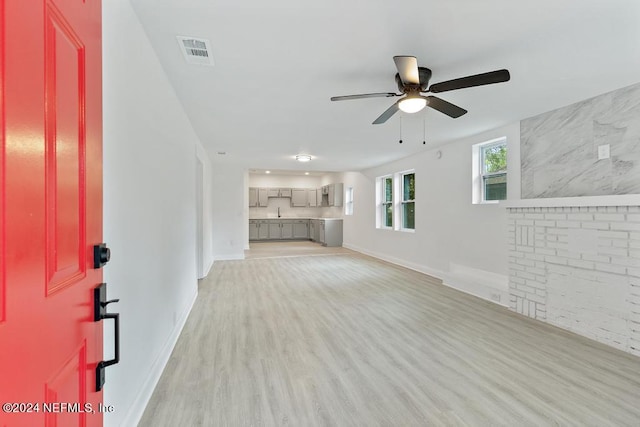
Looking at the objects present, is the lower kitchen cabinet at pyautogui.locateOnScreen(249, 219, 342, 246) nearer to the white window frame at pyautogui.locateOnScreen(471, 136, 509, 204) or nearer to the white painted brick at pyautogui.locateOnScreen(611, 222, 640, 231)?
the white window frame at pyautogui.locateOnScreen(471, 136, 509, 204)

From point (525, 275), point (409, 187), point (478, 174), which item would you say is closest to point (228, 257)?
point (409, 187)

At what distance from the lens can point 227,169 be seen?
24.8 feet

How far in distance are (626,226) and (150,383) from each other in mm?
4202

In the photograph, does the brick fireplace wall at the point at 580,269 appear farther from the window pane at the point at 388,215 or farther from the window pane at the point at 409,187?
the window pane at the point at 388,215

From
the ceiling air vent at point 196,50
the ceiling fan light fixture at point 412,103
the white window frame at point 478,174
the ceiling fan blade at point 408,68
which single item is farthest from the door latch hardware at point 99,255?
the white window frame at point 478,174

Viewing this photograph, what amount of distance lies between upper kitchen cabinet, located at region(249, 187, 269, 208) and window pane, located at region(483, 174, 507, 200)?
845cm

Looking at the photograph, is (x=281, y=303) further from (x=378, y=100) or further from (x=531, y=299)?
(x=531, y=299)

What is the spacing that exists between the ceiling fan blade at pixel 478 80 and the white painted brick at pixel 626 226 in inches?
78.2

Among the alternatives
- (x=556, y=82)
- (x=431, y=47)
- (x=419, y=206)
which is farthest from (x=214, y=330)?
(x=419, y=206)

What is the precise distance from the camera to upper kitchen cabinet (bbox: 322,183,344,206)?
33.8 ft

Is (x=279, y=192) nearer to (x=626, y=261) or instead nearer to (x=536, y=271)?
(x=536, y=271)

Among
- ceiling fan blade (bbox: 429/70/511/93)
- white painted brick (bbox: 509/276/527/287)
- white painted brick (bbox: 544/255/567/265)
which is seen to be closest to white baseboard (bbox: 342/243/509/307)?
white painted brick (bbox: 509/276/527/287)

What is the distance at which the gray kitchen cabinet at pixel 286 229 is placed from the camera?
12.0 meters

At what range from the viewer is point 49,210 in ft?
2.41
